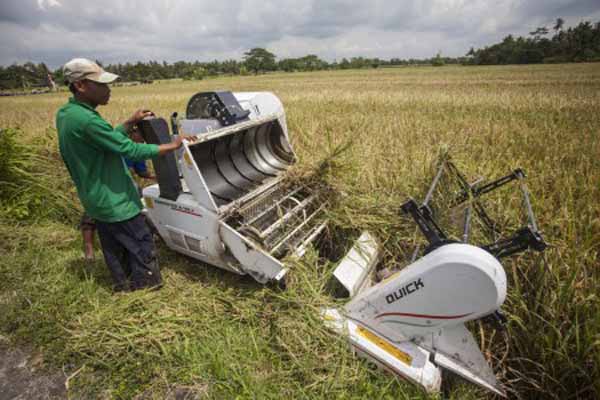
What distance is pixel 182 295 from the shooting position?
2879 mm

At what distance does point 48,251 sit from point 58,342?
185 centimetres

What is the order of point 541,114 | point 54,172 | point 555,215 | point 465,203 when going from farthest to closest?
point 541,114, point 54,172, point 555,215, point 465,203

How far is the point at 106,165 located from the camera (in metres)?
2.48

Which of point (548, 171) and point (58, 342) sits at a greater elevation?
point (548, 171)

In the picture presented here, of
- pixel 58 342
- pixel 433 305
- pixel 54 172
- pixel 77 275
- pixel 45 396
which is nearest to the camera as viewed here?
pixel 433 305

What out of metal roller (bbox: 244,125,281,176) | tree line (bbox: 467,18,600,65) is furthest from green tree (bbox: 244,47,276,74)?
metal roller (bbox: 244,125,281,176)

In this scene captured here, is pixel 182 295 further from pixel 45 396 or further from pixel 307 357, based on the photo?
pixel 307 357

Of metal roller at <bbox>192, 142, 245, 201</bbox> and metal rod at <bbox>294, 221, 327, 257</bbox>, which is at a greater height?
metal roller at <bbox>192, 142, 245, 201</bbox>

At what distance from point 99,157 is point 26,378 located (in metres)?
1.78

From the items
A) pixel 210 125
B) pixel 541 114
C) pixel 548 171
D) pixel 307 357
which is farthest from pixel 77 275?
pixel 541 114

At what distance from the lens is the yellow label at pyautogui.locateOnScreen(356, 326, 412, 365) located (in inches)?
75.2

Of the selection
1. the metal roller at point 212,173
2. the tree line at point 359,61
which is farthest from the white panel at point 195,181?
the tree line at point 359,61

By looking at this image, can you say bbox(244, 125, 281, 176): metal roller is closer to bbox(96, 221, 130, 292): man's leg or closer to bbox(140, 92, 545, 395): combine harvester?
bbox(140, 92, 545, 395): combine harvester

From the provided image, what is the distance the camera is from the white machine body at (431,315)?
4.97 ft
